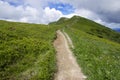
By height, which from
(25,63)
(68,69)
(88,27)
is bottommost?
(25,63)

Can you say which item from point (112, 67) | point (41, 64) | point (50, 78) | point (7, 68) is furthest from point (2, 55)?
point (112, 67)

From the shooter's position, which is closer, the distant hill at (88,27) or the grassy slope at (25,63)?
the grassy slope at (25,63)

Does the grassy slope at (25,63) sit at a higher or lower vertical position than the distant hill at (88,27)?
lower

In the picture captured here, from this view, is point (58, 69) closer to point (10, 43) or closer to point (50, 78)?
Answer: point (50, 78)

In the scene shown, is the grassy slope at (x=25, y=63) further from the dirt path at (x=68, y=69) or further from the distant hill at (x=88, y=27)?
the distant hill at (x=88, y=27)

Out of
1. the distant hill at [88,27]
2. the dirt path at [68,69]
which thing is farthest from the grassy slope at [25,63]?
the distant hill at [88,27]

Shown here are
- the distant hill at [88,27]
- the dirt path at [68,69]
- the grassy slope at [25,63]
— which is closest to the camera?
the dirt path at [68,69]

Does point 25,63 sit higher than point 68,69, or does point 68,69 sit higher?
point 68,69

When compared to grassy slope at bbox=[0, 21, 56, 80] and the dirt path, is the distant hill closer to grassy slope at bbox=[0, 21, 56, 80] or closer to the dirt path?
grassy slope at bbox=[0, 21, 56, 80]

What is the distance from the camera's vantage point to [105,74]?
18.2 metres

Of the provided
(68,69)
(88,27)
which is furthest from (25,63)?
(88,27)

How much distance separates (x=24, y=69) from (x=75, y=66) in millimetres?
5535

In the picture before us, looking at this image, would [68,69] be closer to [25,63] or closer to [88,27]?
[25,63]

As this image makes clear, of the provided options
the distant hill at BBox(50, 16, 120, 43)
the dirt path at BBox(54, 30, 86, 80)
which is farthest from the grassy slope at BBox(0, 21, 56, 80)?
the distant hill at BBox(50, 16, 120, 43)
